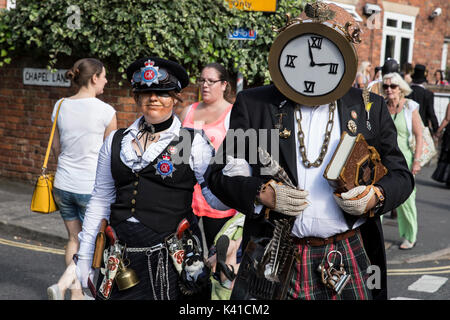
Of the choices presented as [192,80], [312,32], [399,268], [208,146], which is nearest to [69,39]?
[192,80]

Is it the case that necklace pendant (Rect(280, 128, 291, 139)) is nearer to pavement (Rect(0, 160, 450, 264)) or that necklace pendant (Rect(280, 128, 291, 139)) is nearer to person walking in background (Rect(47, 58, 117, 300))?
person walking in background (Rect(47, 58, 117, 300))

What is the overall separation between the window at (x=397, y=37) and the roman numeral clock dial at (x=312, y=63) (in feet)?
49.6

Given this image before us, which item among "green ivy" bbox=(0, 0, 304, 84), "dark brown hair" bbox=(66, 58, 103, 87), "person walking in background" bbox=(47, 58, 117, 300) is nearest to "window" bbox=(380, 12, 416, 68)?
"green ivy" bbox=(0, 0, 304, 84)

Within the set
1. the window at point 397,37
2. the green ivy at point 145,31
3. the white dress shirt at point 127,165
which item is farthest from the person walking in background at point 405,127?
the window at point 397,37

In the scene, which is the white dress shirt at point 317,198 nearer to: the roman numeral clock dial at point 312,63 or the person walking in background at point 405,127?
the roman numeral clock dial at point 312,63

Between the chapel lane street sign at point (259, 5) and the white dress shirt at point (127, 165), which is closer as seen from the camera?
the white dress shirt at point (127, 165)

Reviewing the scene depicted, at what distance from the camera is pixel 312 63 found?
2662mm

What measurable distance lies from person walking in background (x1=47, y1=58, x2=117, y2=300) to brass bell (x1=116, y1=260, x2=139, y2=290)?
7.12 feet

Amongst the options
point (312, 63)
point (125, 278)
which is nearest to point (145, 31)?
point (125, 278)

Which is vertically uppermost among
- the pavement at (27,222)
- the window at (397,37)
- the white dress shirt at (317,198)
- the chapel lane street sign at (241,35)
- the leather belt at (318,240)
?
the window at (397,37)

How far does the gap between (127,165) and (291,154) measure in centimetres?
95

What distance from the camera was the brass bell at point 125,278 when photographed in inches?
122

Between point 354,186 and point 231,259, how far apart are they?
1.05m
